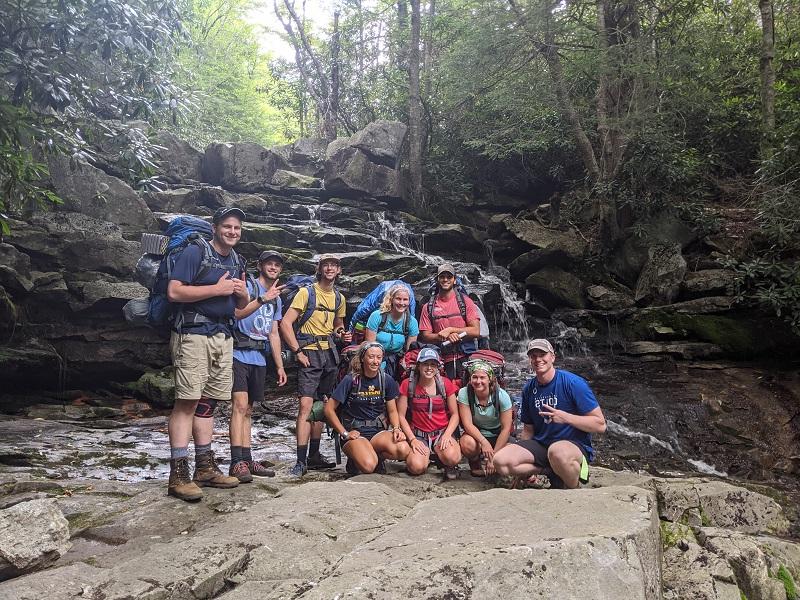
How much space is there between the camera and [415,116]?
17562mm

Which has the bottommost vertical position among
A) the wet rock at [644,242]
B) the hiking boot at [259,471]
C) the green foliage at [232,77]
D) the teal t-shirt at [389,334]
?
the hiking boot at [259,471]

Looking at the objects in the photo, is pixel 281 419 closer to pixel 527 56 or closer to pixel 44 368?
pixel 44 368

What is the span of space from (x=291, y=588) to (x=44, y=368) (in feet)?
29.7

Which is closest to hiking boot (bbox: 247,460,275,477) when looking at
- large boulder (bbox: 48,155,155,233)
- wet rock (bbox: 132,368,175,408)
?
wet rock (bbox: 132,368,175,408)

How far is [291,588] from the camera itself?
2602 mm

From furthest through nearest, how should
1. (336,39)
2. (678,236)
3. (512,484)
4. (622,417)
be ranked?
(336,39) → (678,236) → (622,417) → (512,484)

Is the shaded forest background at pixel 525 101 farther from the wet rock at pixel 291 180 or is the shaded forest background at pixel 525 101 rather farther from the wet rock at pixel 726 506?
the wet rock at pixel 726 506

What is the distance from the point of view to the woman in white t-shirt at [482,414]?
5082 mm

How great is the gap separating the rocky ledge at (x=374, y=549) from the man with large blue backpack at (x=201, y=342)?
0.75 feet

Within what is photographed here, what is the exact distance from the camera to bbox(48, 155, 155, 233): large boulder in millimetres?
11258

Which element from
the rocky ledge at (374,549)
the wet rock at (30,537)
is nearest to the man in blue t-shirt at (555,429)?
the rocky ledge at (374,549)

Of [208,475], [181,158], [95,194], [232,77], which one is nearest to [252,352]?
[208,475]

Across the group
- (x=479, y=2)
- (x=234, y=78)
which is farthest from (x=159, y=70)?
(x=234, y=78)

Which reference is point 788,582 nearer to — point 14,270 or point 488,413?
point 488,413
